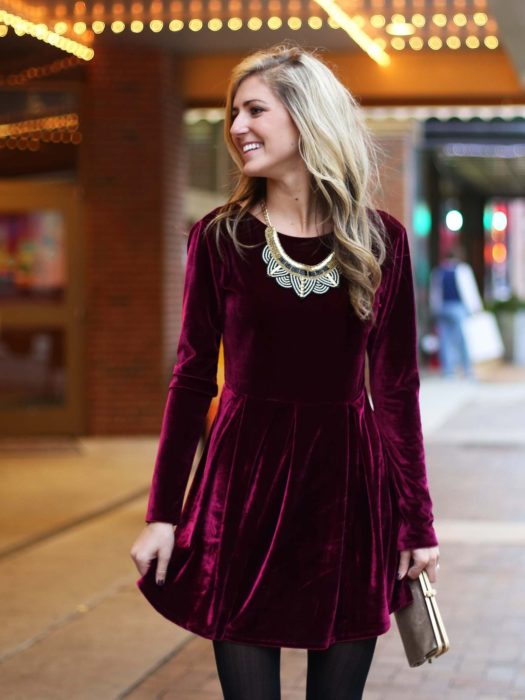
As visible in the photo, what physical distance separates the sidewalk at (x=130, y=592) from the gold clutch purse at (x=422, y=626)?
207 cm

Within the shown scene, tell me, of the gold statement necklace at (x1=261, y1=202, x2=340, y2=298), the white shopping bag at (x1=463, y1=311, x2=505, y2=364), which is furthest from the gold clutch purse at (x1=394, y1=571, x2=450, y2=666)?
the white shopping bag at (x1=463, y1=311, x2=505, y2=364)

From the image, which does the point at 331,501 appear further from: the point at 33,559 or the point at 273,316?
the point at 33,559

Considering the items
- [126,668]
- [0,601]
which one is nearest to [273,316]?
[126,668]

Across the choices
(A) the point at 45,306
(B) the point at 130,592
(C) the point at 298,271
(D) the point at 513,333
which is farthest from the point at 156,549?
(D) the point at 513,333

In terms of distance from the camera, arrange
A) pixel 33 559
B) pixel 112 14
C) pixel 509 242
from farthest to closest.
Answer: pixel 509 242, pixel 112 14, pixel 33 559

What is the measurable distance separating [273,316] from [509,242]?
5067 cm

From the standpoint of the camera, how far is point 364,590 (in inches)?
106

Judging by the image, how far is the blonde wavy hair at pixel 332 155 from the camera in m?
2.66

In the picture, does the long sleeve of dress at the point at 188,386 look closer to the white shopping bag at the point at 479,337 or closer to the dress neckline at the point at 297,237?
Answer: the dress neckline at the point at 297,237

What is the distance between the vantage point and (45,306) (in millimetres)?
12867

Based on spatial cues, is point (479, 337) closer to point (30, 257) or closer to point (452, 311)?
point (452, 311)

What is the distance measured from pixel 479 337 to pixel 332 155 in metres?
19.8

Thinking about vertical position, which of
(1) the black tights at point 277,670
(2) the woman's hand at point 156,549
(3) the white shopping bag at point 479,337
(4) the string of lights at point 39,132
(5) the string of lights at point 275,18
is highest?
(5) the string of lights at point 275,18

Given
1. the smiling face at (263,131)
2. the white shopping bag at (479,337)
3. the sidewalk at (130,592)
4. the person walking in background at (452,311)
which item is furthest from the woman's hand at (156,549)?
the white shopping bag at (479,337)
